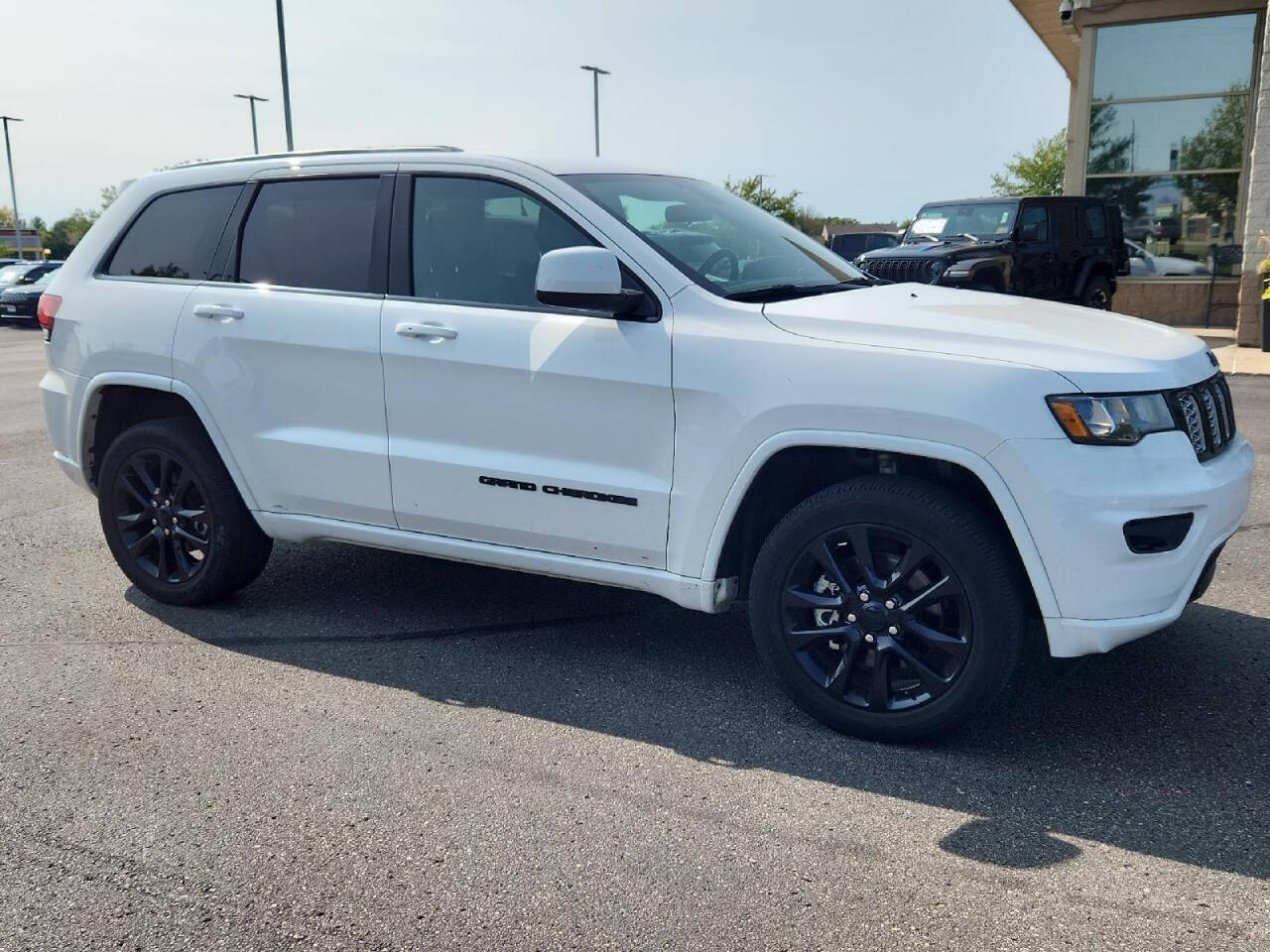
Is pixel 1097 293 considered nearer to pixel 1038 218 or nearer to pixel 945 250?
pixel 1038 218

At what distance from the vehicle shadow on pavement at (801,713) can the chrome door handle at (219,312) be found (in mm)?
1266

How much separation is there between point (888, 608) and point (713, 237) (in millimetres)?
1537

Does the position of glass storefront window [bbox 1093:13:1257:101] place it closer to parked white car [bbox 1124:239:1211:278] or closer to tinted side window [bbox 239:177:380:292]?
parked white car [bbox 1124:239:1211:278]

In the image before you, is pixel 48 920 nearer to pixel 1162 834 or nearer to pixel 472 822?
pixel 472 822

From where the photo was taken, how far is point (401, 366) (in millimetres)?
4289

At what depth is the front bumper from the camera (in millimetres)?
3254

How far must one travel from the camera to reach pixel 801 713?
397cm

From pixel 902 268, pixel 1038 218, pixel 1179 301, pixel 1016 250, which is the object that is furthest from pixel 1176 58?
pixel 902 268

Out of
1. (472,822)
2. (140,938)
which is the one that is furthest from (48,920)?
(472,822)

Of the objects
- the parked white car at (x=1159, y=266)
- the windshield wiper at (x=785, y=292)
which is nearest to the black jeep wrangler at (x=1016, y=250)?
the parked white car at (x=1159, y=266)

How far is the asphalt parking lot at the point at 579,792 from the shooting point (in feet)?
9.11

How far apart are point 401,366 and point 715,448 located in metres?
1.25

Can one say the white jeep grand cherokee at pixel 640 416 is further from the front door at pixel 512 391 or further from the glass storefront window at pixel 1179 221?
the glass storefront window at pixel 1179 221

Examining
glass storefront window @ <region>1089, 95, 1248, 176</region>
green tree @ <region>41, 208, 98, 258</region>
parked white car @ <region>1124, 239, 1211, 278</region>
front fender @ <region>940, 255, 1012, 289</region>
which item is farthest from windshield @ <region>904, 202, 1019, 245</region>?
green tree @ <region>41, 208, 98, 258</region>
